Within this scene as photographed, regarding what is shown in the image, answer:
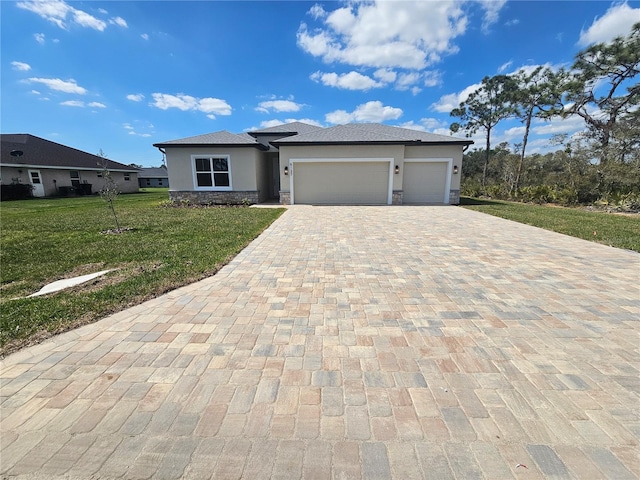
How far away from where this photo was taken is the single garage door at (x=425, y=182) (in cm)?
1530

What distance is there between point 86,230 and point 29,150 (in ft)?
75.2

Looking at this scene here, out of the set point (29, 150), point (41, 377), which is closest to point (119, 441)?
point (41, 377)

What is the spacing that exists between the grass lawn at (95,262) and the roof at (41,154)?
16.1 m

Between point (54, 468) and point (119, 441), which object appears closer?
point (54, 468)

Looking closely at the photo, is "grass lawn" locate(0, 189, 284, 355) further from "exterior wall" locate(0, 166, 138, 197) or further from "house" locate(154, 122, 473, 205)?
"exterior wall" locate(0, 166, 138, 197)

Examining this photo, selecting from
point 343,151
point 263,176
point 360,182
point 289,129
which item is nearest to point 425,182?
point 360,182

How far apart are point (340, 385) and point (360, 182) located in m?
14.0

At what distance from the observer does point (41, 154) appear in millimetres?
22656

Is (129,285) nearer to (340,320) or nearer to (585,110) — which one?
(340,320)

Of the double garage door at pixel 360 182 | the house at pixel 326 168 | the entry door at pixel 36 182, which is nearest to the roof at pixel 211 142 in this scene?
the house at pixel 326 168

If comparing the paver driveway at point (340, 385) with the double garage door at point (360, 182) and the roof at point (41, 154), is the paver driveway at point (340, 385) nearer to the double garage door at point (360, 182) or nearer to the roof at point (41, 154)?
the double garage door at point (360, 182)

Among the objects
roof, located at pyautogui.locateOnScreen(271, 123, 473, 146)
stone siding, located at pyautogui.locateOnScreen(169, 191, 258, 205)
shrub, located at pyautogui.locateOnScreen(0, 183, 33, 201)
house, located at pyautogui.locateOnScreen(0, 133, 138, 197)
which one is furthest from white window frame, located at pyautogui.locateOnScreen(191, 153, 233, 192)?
shrub, located at pyautogui.locateOnScreen(0, 183, 33, 201)

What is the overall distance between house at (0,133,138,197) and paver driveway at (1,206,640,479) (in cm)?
2188

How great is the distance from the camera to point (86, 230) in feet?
26.8
